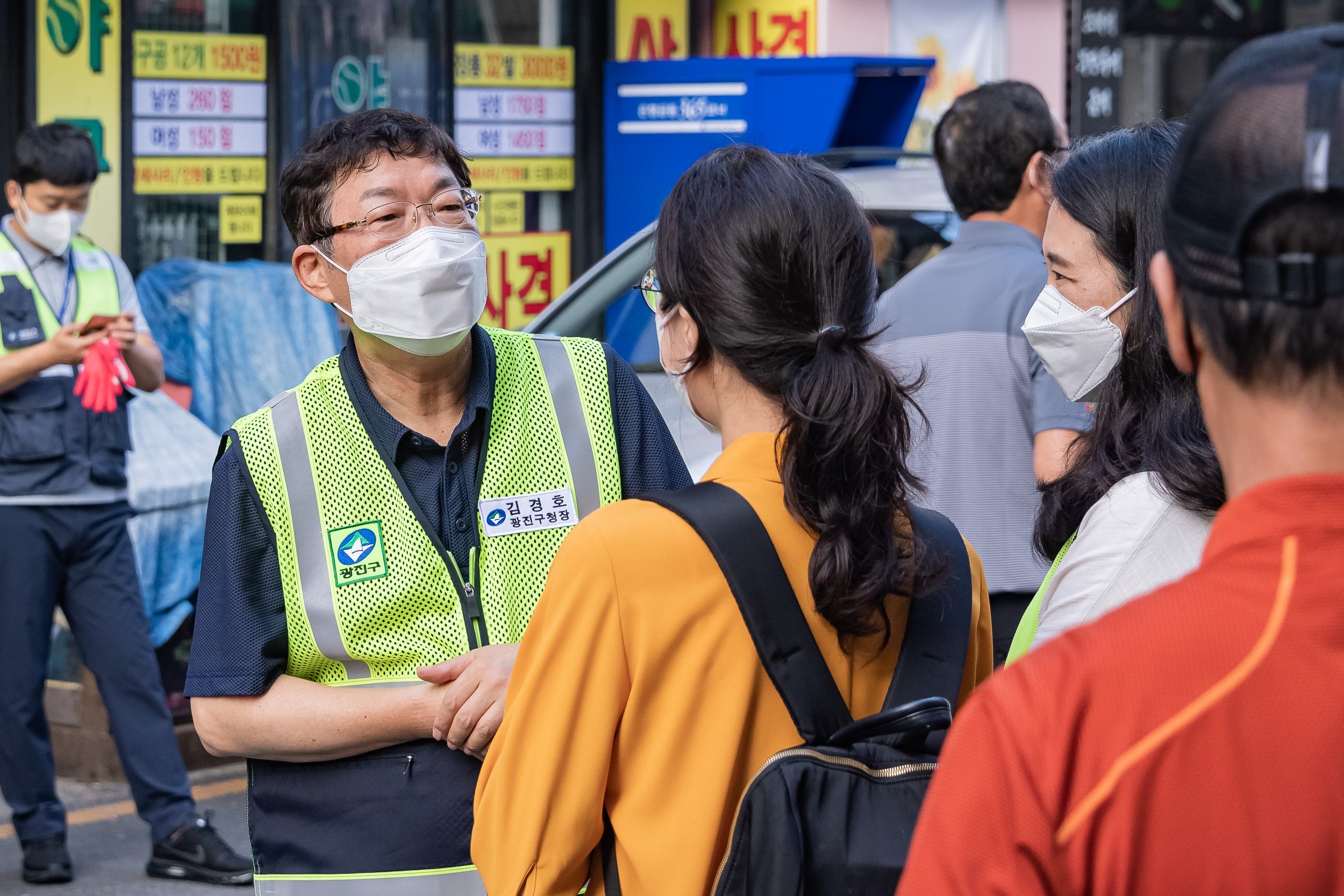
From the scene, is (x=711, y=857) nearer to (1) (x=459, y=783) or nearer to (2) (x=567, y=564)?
(2) (x=567, y=564)

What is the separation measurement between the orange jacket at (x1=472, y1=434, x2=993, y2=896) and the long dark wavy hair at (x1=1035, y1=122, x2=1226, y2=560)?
1.34 feet

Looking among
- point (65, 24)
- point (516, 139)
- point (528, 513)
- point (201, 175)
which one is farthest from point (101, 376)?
point (516, 139)

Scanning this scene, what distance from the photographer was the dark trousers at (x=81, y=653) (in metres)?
4.27

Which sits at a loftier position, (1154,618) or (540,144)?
(540,144)

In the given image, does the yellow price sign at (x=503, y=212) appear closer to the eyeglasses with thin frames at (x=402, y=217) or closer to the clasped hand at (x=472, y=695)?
Answer: the eyeglasses with thin frames at (x=402, y=217)

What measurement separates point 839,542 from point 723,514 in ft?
0.40

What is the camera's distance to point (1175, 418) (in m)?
1.54

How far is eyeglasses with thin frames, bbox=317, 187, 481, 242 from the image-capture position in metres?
2.20

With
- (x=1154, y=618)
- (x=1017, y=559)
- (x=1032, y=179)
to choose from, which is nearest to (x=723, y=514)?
(x=1154, y=618)

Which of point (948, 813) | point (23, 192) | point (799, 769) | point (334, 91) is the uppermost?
point (334, 91)

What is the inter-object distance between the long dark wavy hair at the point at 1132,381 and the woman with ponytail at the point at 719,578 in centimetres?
26

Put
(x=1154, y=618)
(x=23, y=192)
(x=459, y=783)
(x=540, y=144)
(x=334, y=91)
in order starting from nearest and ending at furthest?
(x=1154, y=618), (x=459, y=783), (x=23, y=192), (x=334, y=91), (x=540, y=144)

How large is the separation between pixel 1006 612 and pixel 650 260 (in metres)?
1.93

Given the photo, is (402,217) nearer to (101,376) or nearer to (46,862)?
(101,376)
